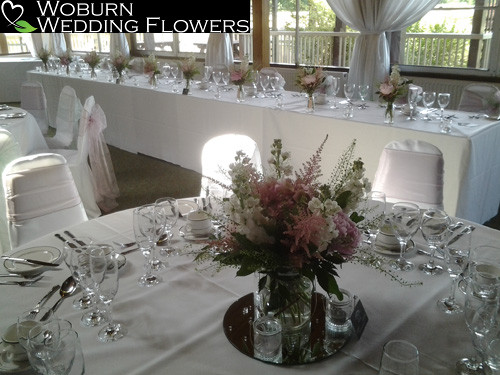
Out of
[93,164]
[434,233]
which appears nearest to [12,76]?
[93,164]

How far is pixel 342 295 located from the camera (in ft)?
3.55

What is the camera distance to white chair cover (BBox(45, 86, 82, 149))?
4.10 m

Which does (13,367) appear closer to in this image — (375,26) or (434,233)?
(434,233)

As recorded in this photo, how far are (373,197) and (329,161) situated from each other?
1740 millimetres

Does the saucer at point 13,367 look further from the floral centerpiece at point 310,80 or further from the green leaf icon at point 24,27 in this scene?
the green leaf icon at point 24,27

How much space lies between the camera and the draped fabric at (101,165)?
3.52m

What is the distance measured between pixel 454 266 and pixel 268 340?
0.64 meters

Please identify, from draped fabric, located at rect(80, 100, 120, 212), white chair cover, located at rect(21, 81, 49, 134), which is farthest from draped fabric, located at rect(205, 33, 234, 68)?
draped fabric, located at rect(80, 100, 120, 212)

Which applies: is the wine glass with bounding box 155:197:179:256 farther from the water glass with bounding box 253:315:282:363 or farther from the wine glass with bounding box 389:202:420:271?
the wine glass with bounding box 389:202:420:271

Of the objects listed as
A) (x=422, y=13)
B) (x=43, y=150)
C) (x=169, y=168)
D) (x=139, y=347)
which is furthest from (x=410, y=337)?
(x=422, y=13)

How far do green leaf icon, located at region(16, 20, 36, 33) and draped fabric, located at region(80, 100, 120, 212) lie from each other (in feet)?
A: 22.8

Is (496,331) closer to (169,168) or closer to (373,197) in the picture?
(373,197)

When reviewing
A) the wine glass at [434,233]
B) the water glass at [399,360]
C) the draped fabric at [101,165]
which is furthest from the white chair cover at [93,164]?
the water glass at [399,360]

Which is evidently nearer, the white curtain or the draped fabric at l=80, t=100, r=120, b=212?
the draped fabric at l=80, t=100, r=120, b=212
